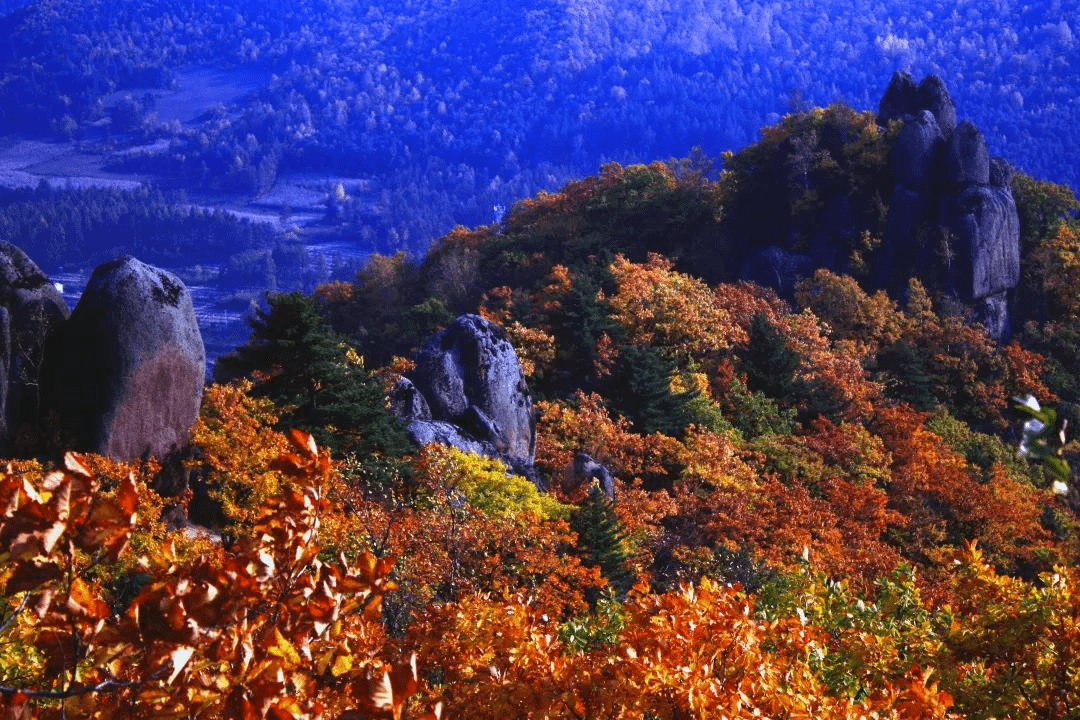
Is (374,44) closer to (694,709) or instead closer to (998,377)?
(998,377)

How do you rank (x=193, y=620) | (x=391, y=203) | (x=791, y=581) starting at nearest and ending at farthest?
(x=193, y=620)
(x=791, y=581)
(x=391, y=203)

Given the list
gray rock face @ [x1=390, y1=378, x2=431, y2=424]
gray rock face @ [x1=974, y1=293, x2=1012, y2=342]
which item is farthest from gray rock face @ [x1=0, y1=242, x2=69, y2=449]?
gray rock face @ [x1=974, y1=293, x2=1012, y2=342]

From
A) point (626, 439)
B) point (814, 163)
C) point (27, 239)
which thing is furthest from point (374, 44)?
point (626, 439)

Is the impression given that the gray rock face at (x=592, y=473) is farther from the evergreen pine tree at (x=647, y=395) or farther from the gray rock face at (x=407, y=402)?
the gray rock face at (x=407, y=402)

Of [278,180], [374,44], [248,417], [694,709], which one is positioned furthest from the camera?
[374,44]

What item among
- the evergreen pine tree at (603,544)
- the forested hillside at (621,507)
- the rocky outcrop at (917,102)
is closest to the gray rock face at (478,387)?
the forested hillside at (621,507)

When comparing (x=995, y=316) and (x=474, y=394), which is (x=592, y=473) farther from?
(x=995, y=316)

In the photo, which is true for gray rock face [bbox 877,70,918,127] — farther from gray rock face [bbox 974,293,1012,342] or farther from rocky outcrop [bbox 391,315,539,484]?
rocky outcrop [bbox 391,315,539,484]
